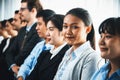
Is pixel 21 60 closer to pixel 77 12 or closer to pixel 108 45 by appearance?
pixel 77 12

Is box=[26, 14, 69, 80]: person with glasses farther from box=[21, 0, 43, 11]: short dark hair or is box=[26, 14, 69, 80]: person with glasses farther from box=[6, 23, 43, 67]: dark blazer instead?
box=[21, 0, 43, 11]: short dark hair

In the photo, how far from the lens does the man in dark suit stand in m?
3.84

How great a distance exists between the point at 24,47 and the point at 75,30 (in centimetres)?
148

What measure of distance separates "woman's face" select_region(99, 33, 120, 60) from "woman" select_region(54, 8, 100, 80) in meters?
0.25

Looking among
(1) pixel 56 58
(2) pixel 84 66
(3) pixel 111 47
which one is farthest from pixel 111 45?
(1) pixel 56 58

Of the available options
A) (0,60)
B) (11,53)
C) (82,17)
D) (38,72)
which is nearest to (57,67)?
(38,72)

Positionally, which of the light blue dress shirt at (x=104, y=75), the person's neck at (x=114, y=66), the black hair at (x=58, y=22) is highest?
the black hair at (x=58, y=22)

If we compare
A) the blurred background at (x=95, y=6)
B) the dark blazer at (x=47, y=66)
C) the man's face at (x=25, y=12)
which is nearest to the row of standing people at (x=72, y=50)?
the dark blazer at (x=47, y=66)

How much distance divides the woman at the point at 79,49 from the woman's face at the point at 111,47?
0.25 meters

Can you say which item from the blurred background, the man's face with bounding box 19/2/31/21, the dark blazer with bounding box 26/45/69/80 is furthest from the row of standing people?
the blurred background

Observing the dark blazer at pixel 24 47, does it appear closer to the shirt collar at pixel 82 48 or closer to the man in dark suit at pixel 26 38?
the man in dark suit at pixel 26 38

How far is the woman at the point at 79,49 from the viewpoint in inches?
94.1

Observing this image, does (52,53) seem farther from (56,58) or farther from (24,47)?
(24,47)

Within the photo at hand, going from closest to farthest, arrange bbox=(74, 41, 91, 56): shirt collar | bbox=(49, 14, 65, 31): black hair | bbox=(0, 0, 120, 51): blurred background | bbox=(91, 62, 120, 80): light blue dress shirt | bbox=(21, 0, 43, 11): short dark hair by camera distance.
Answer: bbox=(91, 62, 120, 80): light blue dress shirt
bbox=(74, 41, 91, 56): shirt collar
bbox=(49, 14, 65, 31): black hair
bbox=(0, 0, 120, 51): blurred background
bbox=(21, 0, 43, 11): short dark hair
